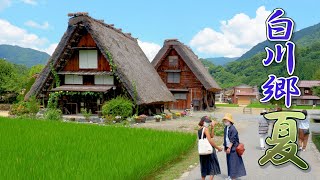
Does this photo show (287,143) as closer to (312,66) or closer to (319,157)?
(319,157)

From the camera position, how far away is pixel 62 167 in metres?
5.82

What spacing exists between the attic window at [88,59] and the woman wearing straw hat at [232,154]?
1598 cm

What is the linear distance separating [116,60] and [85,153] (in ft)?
43.9

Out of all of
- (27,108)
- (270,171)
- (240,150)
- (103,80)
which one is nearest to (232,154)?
(240,150)

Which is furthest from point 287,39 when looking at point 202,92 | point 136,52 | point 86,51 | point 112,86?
point 202,92

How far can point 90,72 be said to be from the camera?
71.2ft

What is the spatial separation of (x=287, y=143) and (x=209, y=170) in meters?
2.09

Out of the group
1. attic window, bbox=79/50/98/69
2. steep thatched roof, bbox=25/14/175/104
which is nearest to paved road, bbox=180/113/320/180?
steep thatched roof, bbox=25/14/175/104

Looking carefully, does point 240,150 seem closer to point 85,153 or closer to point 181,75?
point 85,153

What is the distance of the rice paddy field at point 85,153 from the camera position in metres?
5.43

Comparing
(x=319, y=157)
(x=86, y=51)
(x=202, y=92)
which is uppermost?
(x=86, y=51)

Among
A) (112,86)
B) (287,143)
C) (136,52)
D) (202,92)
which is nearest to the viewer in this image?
(287,143)

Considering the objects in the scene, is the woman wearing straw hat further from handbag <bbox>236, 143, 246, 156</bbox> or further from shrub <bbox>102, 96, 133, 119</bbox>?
shrub <bbox>102, 96, 133, 119</bbox>

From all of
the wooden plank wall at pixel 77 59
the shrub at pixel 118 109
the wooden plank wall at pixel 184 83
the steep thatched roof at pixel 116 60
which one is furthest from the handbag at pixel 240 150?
the wooden plank wall at pixel 184 83
